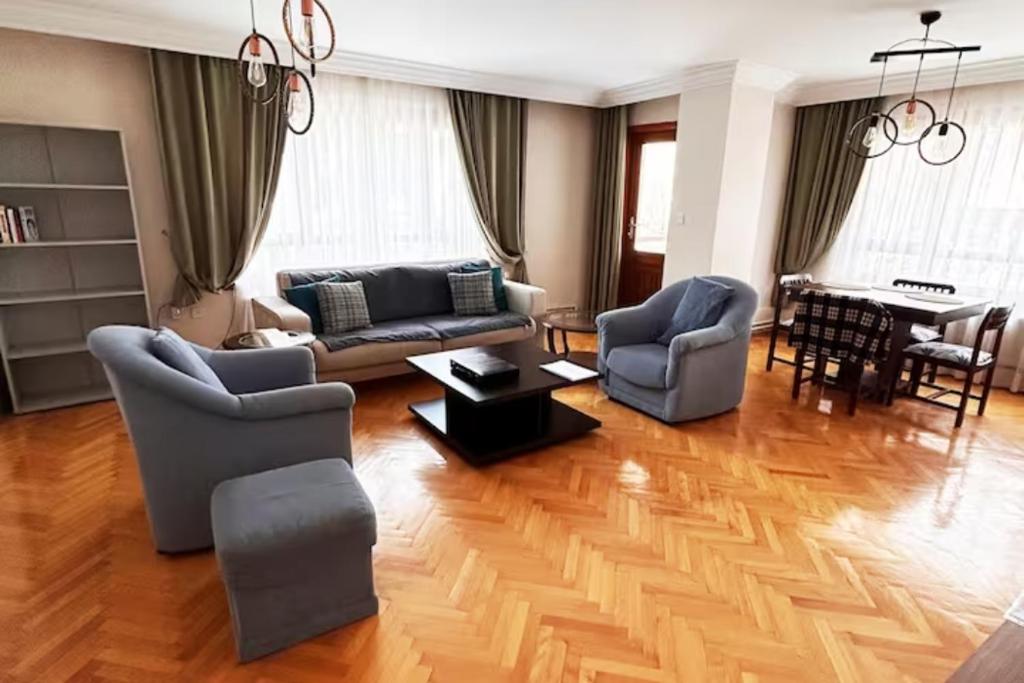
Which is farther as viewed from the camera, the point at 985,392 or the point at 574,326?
the point at 574,326

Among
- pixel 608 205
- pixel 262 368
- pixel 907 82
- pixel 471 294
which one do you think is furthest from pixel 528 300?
pixel 907 82

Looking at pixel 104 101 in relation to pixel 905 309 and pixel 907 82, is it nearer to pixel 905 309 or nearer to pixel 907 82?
pixel 905 309

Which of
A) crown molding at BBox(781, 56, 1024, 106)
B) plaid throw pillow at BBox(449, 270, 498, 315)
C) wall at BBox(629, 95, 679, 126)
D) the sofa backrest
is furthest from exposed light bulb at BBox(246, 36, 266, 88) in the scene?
crown molding at BBox(781, 56, 1024, 106)

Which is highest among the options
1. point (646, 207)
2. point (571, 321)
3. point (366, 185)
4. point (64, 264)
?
point (366, 185)

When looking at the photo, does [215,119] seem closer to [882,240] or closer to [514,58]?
[514,58]

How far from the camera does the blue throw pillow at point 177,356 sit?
2.05 meters

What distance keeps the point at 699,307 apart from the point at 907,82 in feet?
9.28

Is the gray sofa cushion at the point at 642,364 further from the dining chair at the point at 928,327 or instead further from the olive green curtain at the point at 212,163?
the olive green curtain at the point at 212,163

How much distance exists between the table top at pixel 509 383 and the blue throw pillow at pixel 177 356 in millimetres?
1167

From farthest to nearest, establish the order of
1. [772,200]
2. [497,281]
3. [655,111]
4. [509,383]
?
[772,200], [655,111], [497,281], [509,383]

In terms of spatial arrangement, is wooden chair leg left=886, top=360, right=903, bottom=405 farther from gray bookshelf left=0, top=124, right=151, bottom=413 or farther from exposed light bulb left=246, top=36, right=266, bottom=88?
gray bookshelf left=0, top=124, right=151, bottom=413

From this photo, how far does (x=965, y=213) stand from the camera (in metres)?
4.36

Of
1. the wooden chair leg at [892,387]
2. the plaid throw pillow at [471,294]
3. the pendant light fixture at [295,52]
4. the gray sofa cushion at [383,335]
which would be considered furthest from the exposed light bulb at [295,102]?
the wooden chair leg at [892,387]

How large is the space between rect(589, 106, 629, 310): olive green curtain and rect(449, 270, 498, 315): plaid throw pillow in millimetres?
1916
